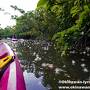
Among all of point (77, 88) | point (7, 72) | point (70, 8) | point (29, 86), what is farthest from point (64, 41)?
point (77, 88)

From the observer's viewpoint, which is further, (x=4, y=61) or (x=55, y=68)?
(x=55, y=68)

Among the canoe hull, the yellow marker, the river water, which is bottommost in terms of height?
the river water

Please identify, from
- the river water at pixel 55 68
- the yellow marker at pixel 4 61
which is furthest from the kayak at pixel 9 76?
the river water at pixel 55 68

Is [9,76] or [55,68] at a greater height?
[9,76]

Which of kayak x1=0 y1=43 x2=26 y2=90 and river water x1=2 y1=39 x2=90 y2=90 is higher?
kayak x1=0 y1=43 x2=26 y2=90

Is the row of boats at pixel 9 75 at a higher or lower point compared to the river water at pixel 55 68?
higher

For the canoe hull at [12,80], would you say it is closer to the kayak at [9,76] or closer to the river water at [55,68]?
the kayak at [9,76]

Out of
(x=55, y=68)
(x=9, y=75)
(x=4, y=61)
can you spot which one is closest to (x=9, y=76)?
(x=9, y=75)

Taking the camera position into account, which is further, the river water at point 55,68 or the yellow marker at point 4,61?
the river water at point 55,68

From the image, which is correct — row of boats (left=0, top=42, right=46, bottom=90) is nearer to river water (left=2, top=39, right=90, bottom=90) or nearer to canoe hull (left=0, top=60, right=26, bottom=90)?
canoe hull (left=0, top=60, right=26, bottom=90)

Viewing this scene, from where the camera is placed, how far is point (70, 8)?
2.47 m

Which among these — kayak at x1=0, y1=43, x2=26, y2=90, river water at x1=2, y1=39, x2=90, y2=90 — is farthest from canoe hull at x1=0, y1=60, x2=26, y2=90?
river water at x1=2, y1=39, x2=90, y2=90

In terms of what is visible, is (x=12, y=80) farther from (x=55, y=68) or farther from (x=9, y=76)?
(x=55, y=68)

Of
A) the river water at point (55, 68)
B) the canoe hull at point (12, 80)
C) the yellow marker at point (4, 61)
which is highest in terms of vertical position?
the yellow marker at point (4, 61)
